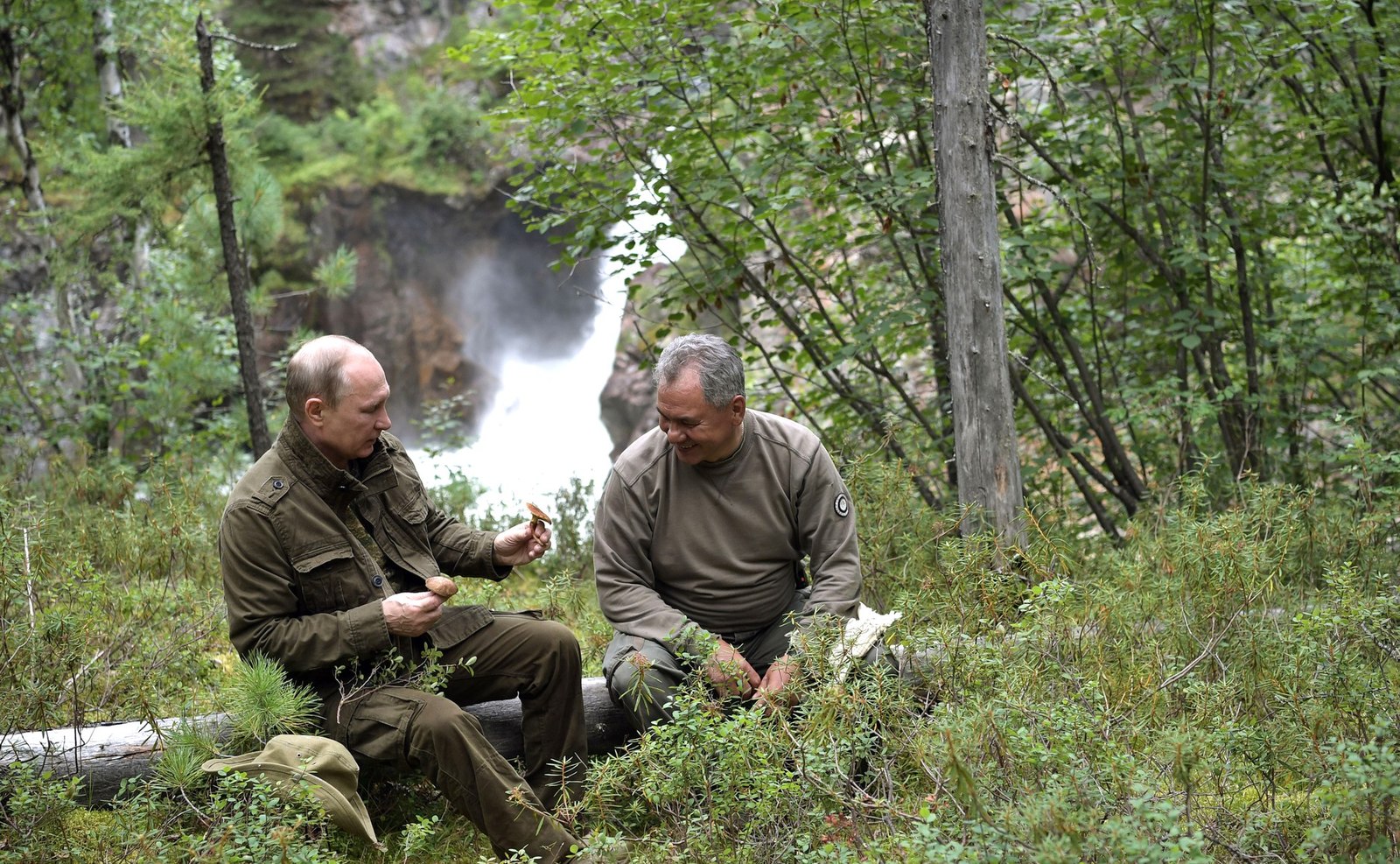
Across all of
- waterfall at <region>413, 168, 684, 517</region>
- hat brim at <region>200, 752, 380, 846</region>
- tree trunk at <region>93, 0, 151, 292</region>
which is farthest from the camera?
waterfall at <region>413, 168, 684, 517</region>

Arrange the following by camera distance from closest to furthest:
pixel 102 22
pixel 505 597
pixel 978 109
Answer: pixel 978 109 → pixel 505 597 → pixel 102 22

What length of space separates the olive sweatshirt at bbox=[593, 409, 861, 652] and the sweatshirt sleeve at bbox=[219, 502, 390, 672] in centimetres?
84

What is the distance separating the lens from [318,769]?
3225 mm

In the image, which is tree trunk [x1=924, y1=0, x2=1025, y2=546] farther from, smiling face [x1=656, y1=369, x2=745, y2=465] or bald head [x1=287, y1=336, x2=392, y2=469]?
bald head [x1=287, y1=336, x2=392, y2=469]

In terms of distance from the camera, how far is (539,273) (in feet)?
59.7

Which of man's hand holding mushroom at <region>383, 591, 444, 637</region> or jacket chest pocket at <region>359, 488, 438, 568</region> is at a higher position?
jacket chest pocket at <region>359, 488, 438, 568</region>

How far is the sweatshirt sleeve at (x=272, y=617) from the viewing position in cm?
341

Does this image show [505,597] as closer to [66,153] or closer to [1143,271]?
[1143,271]

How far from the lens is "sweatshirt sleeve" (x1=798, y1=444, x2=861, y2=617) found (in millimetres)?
3904

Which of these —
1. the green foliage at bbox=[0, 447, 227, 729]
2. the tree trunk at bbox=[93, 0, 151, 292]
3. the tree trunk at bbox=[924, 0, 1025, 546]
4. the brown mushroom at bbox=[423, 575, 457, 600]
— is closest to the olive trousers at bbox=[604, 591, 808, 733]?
the brown mushroom at bbox=[423, 575, 457, 600]

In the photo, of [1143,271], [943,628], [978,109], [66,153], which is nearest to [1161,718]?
[943,628]

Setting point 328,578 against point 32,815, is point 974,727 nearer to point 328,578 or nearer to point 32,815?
point 328,578

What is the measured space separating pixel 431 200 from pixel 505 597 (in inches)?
504

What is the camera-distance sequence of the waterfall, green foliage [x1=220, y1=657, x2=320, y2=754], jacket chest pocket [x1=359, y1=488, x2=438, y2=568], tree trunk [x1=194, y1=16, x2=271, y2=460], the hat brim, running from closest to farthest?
the hat brim
green foliage [x1=220, y1=657, x2=320, y2=754]
jacket chest pocket [x1=359, y1=488, x2=438, y2=568]
tree trunk [x1=194, y1=16, x2=271, y2=460]
the waterfall
